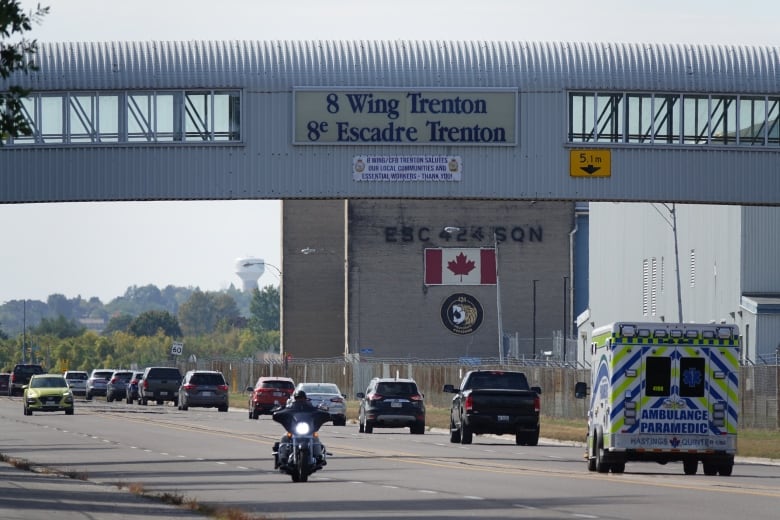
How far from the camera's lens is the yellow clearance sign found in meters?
41.8

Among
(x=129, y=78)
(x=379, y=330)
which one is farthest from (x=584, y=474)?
(x=379, y=330)

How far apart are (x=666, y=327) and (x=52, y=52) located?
1814 cm

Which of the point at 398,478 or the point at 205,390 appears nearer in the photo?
the point at 398,478

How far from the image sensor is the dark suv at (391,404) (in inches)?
2019

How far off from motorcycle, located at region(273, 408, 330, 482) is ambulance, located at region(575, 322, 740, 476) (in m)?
5.35

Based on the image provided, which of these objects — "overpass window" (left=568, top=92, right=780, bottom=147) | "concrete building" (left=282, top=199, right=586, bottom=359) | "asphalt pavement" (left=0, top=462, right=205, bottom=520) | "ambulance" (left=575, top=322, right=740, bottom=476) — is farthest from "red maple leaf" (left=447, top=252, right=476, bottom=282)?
"asphalt pavement" (left=0, top=462, right=205, bottom=520)

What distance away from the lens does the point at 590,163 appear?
137ft

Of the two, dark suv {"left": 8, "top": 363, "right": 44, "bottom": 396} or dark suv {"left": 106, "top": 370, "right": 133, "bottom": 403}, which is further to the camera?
dark suv {"left": 8, "top": 363, "right": 44, "bottom": 396}

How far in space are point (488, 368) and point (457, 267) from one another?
45.5 m

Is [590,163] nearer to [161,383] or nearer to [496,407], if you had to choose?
[496,407]

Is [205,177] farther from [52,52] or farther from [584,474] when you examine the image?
[584,474]

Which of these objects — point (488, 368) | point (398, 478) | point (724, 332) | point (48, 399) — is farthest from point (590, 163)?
point (48, 399)

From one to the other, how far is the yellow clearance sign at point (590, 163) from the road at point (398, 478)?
6694 millimetres

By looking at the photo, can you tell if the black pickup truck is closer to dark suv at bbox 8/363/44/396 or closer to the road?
the road
